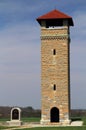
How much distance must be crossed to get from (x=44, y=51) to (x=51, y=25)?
3389 mm

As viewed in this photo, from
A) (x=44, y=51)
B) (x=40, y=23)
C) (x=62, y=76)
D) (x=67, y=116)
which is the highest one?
(x=40, y=23)

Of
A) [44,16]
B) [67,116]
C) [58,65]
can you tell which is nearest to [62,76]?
[58,65]

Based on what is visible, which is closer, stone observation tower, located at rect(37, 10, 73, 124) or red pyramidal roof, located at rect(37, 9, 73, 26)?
stone observation tower, located at rect(37, 10, 73, 124)

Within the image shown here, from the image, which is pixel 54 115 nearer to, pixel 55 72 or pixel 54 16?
pixel 55 72

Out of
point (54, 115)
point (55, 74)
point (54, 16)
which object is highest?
point (54, 16)

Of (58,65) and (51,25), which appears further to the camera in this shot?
(51,25)

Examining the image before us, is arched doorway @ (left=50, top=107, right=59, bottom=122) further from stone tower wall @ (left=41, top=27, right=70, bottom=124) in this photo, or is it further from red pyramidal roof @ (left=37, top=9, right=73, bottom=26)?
red pyramidal roof @ (left=37, top=9, right=73, bottom=26)

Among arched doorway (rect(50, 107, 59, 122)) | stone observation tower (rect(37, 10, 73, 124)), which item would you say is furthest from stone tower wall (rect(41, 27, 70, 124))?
arched doorway (rect(50, 107, 59, 122))

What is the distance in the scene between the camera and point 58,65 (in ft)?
125

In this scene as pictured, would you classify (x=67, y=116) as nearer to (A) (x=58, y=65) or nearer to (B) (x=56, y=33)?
(A) (x=58, y=65)

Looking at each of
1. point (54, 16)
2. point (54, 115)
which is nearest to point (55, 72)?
point (54, 115)

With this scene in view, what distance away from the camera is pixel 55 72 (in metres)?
37.9

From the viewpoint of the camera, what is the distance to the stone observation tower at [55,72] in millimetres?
37625

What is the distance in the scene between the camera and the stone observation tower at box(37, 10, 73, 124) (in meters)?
37.6
